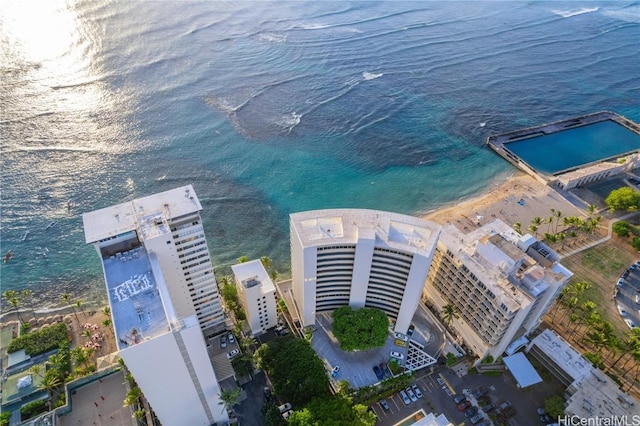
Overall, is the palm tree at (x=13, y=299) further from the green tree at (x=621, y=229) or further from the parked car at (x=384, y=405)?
the green tree at (x=621, y=229)

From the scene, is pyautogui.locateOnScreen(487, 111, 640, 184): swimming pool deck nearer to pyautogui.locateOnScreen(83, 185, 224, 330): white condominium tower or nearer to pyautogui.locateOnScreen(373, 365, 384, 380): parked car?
pyautogui.locateOnScreen(373, 365, 384, 380): parked car

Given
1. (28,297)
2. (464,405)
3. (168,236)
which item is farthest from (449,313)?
(28,297)

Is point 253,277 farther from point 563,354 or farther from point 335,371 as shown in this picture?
point 563,354

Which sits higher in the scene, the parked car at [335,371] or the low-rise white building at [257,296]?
the low-rise white building at [257,296]

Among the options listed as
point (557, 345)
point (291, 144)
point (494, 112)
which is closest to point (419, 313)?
point (557, 345)

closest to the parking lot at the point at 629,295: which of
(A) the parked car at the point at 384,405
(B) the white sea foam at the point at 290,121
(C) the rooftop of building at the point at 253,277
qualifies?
(A) the parked car at the point at 384,405

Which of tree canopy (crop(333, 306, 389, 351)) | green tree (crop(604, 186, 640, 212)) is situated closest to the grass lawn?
green tree (crop(604, 186, 640, 212))

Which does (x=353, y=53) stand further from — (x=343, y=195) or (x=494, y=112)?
(x=343, y=195)
